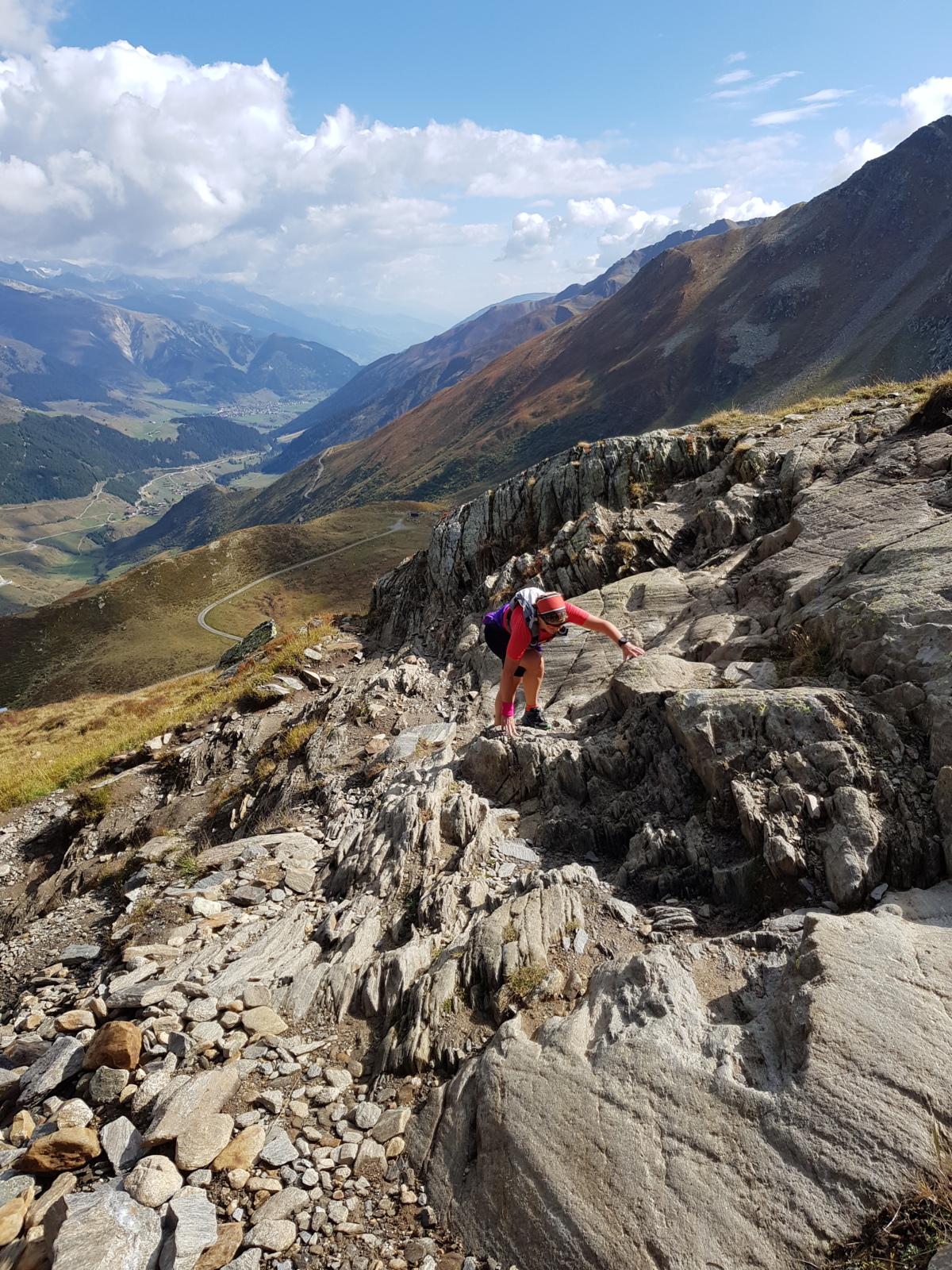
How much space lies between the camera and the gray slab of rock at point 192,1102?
5828mm

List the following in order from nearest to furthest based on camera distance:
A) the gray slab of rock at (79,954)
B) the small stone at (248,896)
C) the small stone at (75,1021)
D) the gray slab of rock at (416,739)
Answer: the small stone at (75,1021)
the gray slab of rock at (79,954)
the small stone at (248,896)
the gray slab of rock at (416,739)

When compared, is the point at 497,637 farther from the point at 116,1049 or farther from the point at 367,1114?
the point at 116,1049

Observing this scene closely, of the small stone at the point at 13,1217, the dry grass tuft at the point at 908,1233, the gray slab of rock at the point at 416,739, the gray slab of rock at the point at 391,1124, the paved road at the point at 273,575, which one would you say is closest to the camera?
the dry grass tuft at the point at 908,1233

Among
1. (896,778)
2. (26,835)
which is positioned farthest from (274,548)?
(896,778)

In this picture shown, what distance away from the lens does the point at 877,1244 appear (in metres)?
4.15

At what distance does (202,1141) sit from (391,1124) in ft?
6.07

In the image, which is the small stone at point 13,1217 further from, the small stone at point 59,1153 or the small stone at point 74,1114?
the small stone at point 74,1114

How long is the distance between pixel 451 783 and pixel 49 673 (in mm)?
99702

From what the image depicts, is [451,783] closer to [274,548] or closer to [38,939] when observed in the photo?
[38,939]

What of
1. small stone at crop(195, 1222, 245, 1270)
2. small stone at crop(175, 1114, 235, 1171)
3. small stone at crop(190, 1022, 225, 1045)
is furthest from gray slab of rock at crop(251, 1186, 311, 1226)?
small stone at crop(190, 1022, 225, 1045)

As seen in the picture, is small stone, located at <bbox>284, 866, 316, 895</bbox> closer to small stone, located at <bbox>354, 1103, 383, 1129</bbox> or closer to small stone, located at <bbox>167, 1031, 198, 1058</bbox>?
small stone, located at <bbox>167, 1031, 198, 1058</bbox>

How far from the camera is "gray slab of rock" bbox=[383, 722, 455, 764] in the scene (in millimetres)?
15518

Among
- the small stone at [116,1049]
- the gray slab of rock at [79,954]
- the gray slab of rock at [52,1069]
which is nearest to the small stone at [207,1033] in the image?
the small stone at [116,1049]

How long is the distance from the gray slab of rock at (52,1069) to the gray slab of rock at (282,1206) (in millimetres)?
3217
